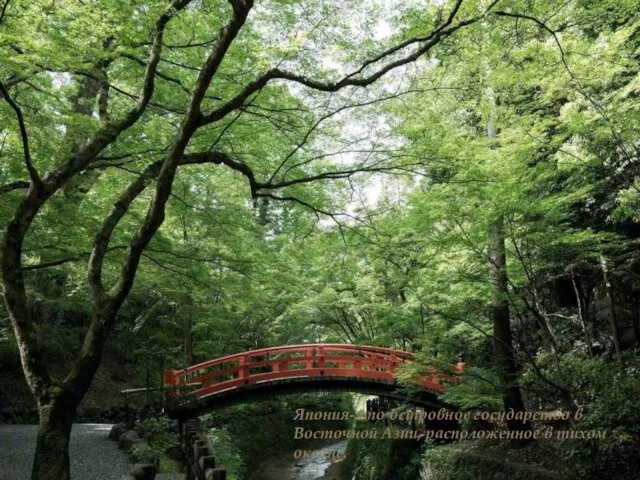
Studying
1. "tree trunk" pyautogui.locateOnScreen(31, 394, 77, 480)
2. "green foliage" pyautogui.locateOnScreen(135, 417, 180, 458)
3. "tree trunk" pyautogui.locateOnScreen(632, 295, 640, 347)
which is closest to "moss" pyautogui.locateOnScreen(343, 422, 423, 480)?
"tree trunk" pyautogui.locateOnScreen(632, 295, 640, 347)

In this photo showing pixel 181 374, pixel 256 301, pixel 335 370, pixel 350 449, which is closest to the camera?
pixel 181 374

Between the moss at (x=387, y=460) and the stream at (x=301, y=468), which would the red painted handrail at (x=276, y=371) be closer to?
the moss at (x=387, y=460)

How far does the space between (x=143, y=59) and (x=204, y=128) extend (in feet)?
4.19

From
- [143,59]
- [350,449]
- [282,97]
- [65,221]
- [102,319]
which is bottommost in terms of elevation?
[350,449]

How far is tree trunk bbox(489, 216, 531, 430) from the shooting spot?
723 cm

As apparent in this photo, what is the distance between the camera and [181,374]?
10578 mm

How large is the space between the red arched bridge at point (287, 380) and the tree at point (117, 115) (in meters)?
4.58

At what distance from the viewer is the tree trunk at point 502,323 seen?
7227mm

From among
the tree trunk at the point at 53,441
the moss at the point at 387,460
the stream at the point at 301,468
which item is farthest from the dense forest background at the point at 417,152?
the stream at the point at 301,468

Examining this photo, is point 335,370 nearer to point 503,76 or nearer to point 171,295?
point 171,295

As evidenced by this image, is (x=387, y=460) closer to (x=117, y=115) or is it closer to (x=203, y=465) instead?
(x=203, y=465)

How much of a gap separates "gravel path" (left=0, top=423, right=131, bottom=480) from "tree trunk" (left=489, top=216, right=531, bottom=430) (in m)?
6.22

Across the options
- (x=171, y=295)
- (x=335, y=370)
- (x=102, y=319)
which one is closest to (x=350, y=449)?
(x=335, y=370)

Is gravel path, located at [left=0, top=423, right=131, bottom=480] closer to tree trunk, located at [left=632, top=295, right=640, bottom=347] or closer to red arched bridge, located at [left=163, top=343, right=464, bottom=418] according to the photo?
red arched bridge, located at [left=163, top=343, right=464, bottom=418]
